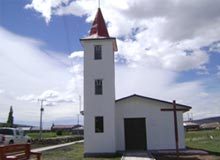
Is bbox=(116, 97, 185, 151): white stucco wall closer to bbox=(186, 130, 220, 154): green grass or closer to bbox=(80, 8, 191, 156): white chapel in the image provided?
bbox=(80, 8, 191, 156): white chapel

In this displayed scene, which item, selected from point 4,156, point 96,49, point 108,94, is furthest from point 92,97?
point 4,156

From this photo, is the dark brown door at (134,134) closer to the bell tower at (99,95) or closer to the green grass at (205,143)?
the bell tower at (99,95)

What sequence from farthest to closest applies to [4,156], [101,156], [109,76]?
[109,76] → [101,156] → [4,156]

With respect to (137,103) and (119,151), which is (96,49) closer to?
(137,103)

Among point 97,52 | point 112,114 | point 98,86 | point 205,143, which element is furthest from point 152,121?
point 205,143

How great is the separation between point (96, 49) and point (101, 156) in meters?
7.42

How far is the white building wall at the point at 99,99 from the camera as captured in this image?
89.7ft

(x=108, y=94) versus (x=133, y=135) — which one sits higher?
(x=108, y=94)

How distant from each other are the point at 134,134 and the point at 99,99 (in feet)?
12.2

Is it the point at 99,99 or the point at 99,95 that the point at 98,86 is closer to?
the point at 99,95

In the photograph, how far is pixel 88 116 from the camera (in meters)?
27.5

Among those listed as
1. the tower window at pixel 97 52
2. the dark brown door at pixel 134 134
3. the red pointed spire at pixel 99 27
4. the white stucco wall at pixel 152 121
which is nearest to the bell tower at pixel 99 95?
the tower window at pixel 97 52

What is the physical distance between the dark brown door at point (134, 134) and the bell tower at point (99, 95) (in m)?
1.87

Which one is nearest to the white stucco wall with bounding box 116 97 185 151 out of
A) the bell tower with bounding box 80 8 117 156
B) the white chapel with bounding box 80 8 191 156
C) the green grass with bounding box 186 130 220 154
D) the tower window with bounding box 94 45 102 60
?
the white chapel with bounding box 80 8 191 156
